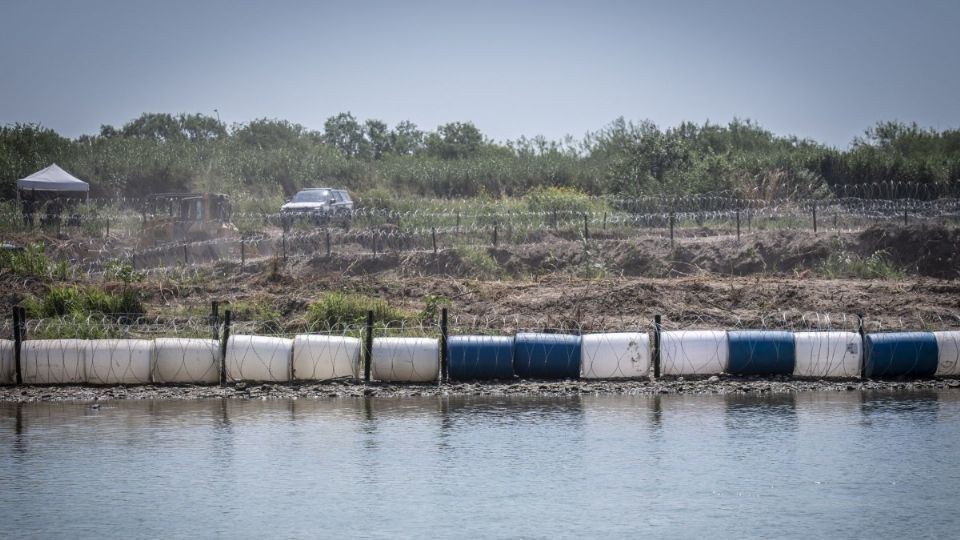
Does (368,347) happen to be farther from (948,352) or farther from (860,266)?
(860,266)

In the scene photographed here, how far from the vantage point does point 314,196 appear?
58375 millimetres

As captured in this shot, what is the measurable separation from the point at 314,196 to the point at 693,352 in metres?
31.7

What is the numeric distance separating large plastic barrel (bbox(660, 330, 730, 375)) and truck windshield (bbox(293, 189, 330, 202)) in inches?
1212

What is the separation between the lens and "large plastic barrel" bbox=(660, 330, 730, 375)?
30062 millimetres

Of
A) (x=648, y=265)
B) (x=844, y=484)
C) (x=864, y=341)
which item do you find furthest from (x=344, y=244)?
(x=844, y=484)

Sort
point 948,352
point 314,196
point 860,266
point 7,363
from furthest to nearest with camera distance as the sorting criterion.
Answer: point 314,196 → point 860,266 → point 948,352 → point 7,363

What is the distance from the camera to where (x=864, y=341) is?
3038 centimetres

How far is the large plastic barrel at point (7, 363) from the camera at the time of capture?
29781mm

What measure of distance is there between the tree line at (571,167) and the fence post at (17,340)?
37053 millimetres

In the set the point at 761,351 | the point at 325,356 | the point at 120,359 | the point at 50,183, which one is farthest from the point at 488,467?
the point at 50,183

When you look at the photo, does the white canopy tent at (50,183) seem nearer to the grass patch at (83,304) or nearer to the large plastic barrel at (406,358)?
the grass patch at (83,304)

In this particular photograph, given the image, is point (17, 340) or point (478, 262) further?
point (478, 262)

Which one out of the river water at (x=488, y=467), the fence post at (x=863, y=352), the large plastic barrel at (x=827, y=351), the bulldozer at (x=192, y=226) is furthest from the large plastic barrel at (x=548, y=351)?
the bulldozer at (x=192, y=226)

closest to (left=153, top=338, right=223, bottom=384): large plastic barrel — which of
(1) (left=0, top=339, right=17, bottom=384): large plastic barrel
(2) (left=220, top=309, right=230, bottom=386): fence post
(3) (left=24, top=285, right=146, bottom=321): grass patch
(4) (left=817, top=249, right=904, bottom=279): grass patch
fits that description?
(2) (left=220, top=309, right=230, bottom=386): fence post
